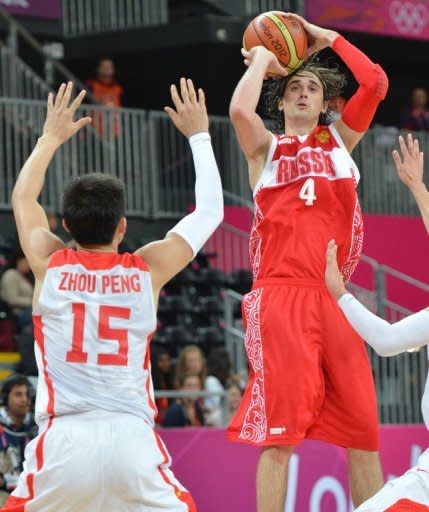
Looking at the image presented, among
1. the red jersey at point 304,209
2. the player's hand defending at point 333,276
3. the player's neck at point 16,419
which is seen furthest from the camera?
the player's neck at point 16,419

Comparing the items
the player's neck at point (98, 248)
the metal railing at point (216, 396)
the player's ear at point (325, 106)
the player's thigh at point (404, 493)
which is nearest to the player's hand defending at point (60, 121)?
the player's neck at point (98, 248)

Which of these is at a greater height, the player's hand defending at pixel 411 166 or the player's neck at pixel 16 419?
the player's hand defending at pixel 411 166

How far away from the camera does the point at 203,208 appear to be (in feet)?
20.5

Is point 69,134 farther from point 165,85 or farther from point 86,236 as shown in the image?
point 165,85

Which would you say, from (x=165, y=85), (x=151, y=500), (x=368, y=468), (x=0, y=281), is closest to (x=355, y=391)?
(x=368, y=468)

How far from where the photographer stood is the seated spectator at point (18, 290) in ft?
50.6

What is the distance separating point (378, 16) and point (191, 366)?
27.9ft

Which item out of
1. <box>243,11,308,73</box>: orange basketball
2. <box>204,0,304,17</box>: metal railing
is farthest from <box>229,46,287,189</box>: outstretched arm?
<box>204,0,304,17</box>: metal railing

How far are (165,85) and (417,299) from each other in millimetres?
5347

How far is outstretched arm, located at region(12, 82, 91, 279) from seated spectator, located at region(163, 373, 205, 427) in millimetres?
6525

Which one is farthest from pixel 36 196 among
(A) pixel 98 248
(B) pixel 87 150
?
(B) pixel 87 150

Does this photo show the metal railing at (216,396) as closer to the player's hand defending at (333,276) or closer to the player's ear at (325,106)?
the player's ear at (325,106)

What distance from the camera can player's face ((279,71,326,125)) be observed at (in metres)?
8.16

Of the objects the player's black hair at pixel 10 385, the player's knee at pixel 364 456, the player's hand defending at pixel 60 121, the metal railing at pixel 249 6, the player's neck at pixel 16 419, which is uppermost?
the metal railing at pixel 249 6
